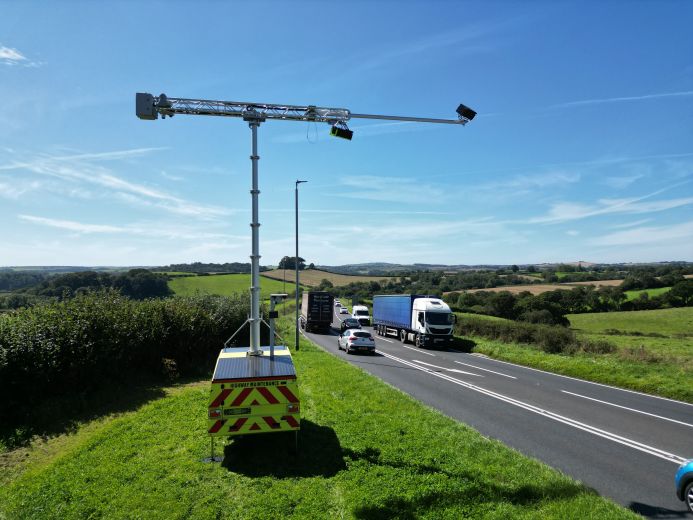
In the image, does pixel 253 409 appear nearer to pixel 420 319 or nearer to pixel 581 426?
pixel 581 426

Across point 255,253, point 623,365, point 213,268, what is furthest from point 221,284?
point 255,253

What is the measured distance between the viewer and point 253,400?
756 cm

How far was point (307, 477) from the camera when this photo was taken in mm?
6766

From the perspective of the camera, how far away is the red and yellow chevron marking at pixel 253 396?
7426 millimetres

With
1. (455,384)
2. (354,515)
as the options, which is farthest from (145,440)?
(455,384)

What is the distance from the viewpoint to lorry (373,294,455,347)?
30.6m

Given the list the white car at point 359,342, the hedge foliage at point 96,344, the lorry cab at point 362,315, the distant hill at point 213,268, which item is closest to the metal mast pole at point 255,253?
the hedge foliage at point 96,344

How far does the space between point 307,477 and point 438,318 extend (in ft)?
82.4

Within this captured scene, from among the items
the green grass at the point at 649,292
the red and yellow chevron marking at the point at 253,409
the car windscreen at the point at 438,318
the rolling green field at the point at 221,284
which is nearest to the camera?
the red and yellow chevron marking at the point at 253,409

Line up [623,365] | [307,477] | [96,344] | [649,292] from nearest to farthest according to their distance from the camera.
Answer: [307,477]
[96,344]
[623,365]
[649,292]

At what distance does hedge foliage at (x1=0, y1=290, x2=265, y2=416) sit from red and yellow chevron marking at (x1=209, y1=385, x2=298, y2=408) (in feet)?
21.9

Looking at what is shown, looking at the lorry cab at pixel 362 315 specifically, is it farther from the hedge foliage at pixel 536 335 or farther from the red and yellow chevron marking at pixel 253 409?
the red and yellow chevron marking at pixel 253 409

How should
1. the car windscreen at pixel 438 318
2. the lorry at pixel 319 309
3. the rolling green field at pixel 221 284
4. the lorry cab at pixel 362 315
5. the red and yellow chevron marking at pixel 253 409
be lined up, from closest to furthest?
the red and yellow chevron marking at pixel 253 409, the car windscreen at pixel 438 318, the lorry at pixel 319 309, the lorry cab at pixel 362 315, the rolling green field at pixel 221 284

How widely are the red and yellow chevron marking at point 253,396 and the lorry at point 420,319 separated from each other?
79.1 feet
